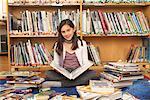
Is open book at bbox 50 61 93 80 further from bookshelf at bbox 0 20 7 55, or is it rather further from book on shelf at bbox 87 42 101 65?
bookshelf at bbox 0 20 7 55

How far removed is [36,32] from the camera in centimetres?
336

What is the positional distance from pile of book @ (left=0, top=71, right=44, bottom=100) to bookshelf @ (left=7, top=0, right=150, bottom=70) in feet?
3.83

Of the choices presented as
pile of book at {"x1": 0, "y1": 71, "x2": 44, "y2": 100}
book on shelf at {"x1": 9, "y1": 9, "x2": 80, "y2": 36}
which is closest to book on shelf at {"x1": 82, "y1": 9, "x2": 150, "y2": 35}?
book on shelf at {"x1": 9, "y1": 9, "x2": 80, "y2": 36}

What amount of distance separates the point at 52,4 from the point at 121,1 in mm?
893

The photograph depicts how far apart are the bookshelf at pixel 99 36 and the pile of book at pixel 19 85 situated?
1167mm

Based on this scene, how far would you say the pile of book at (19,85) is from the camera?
72.4 inches

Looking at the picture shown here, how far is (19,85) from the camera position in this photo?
6.80 feet

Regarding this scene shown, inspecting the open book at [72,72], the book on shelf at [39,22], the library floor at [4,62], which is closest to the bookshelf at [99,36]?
the book on shelf at [39,22]

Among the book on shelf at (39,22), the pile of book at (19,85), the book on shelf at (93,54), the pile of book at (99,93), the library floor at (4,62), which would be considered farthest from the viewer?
the library floor at (4,62)

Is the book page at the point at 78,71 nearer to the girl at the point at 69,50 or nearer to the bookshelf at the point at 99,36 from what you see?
the girl at the point at 69,50

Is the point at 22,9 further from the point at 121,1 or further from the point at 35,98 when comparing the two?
the point at 35,98

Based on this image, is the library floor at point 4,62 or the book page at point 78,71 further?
the library floor at point 4,62

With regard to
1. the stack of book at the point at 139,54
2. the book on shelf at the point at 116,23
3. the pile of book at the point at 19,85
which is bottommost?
the pile of book at the point at 19,85

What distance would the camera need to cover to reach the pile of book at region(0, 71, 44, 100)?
6.03 feet
